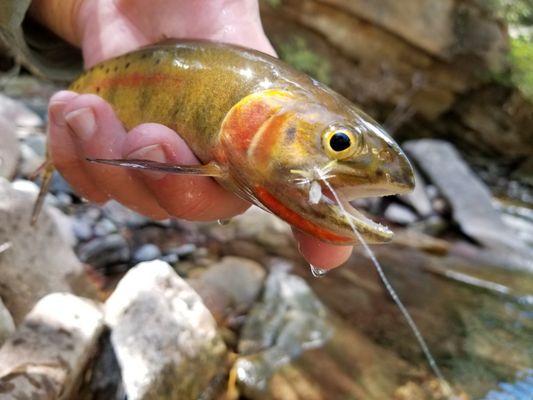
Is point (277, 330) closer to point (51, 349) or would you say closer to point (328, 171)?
point (51, 349)

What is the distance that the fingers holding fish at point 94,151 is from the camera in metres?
1.92

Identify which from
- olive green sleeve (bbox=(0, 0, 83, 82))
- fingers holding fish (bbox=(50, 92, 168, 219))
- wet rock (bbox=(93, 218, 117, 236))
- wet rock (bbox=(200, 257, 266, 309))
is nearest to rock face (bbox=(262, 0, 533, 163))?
wet rock (bbox=(93, 218, 117, 236))

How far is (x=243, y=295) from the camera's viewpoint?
13.9ft

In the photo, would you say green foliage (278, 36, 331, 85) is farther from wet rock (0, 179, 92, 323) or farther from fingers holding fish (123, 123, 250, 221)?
fingers holding fish (123, 123, 250, 221)

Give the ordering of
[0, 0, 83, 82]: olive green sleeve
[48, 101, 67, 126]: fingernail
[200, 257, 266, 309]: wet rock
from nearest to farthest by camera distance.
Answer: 1. [48, 101, 67, 126]: fingernail
2. [0, 0, 83, 82]: olive green sleeve
3. [200, 257, 266, 309]: wet rock

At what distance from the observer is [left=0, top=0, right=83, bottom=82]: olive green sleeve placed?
275 cm

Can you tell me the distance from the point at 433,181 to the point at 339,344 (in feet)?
20.6

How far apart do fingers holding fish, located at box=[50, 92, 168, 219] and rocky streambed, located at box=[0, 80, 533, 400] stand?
2.56 ft

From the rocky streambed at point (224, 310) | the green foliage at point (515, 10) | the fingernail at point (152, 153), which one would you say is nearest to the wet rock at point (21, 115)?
the rocky streambed at point (224, 310)

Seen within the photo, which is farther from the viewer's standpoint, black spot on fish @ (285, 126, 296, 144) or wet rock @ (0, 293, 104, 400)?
wet rock @ (0, 293, 104, 400)

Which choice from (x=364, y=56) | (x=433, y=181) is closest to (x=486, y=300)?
(x=433, y=181)

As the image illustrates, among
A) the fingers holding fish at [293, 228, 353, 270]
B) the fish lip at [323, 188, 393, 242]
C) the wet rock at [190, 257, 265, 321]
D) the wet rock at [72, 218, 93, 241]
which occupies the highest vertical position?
the fish lip at [323, 188, 393, 242]

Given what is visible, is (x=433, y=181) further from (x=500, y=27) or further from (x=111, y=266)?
(x=111, y=266)

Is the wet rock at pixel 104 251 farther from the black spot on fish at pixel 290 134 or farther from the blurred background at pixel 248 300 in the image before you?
the black spot on fish at pixel 290 134
